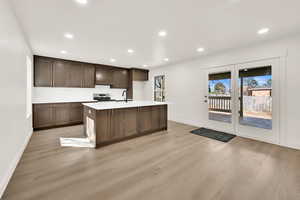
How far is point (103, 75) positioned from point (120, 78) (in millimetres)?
834

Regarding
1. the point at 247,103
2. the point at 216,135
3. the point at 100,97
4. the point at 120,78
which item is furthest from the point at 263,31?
the point at 100,97

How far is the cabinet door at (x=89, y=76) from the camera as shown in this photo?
16.7 feet

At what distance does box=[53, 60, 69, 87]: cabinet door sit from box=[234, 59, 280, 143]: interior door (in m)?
5.66

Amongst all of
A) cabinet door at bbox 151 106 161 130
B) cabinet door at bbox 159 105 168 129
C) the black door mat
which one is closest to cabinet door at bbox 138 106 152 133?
cabinet door at bbox 151 106 161 130

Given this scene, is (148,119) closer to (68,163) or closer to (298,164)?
(68,163)

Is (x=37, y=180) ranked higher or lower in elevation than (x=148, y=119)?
lower

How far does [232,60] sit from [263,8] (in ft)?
6.23

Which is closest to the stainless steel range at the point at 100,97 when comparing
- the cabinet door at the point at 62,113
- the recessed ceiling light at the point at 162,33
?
the cabinet door at the point at 62,113

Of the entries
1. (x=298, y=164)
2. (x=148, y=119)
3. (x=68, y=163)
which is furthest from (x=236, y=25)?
(x=68, y=163)

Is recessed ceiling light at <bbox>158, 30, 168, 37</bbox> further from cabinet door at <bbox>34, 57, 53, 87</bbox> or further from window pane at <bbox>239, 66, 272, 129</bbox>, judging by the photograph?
cabinet door at <bbox>34, 57, 53, 87</bbox>

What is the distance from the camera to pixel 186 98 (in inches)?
196

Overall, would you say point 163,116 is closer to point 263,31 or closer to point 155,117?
point 155,117

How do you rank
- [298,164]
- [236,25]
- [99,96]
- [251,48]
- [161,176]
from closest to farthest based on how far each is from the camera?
[161,176] < [298,164] < [236,25] < [251,48] < [99,96]

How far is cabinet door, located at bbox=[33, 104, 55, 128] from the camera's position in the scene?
4.03m
